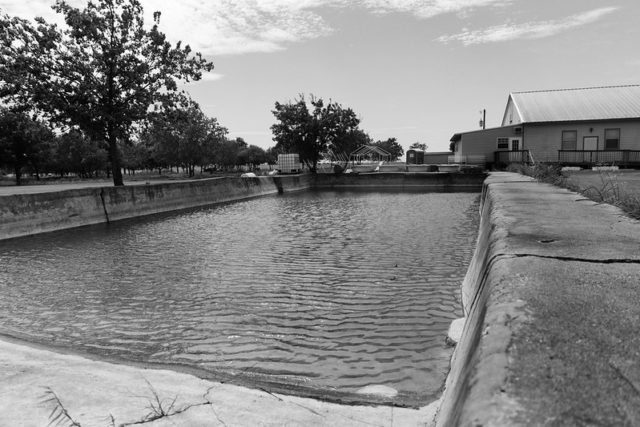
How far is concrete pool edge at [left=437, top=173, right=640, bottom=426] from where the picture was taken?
5.80 ft

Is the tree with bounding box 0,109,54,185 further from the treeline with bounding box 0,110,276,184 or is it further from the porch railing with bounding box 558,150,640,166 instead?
the porch railing with bounding box 558,150,640,166

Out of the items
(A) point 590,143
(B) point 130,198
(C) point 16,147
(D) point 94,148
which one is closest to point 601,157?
(A) point 590,143

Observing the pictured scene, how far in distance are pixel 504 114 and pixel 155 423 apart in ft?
170

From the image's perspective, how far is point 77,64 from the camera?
23.0 meters

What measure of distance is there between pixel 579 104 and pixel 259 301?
40.6 meters

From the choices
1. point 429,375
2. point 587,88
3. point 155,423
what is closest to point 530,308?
point 429,375

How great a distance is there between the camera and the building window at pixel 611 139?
35.2 metres

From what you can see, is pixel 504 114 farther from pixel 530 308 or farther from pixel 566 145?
pixel 530 308

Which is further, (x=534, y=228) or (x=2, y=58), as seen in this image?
(x=2, y=58)

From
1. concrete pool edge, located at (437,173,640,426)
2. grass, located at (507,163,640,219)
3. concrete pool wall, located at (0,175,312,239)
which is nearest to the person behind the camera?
concrete pool edge, located at (437,173,640,426)

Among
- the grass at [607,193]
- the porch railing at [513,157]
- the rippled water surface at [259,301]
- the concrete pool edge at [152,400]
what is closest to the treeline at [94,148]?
the rippled water surface at [259,301]

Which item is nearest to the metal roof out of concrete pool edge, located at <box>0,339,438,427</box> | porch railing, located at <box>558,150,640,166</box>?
porch railing, located at <box>558,150,640,166</box>

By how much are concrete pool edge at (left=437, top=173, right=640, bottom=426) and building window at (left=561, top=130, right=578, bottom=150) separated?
36.5 m

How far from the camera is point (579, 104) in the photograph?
1506 inches
